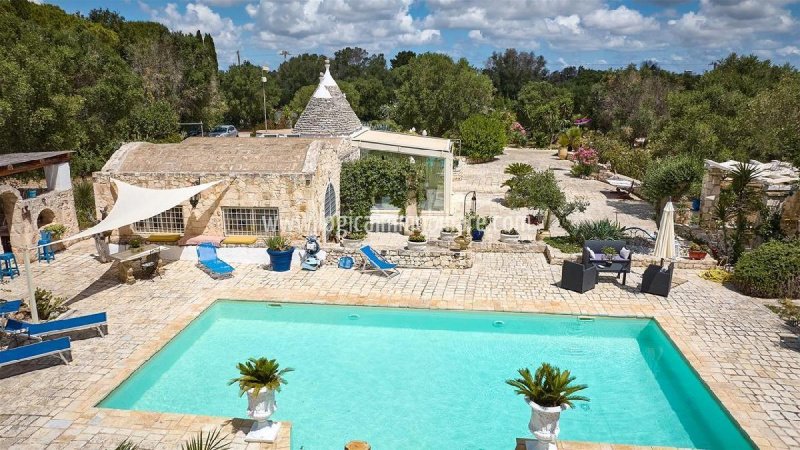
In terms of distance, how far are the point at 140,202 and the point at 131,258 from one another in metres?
1.85

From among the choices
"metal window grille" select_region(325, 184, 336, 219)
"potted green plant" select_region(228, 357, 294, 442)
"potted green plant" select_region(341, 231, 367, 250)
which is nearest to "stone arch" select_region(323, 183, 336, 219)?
"metal window grille" select_region(325, 184, 336, 219)

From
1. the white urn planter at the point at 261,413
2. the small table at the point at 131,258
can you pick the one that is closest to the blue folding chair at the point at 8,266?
the small table at the point at 131,258

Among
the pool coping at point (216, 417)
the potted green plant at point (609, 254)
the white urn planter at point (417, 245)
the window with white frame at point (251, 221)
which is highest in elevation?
the window with white frame at point (251, 221)

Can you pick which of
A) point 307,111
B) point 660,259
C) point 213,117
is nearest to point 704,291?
point 660,259

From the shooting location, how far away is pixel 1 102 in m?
24.7

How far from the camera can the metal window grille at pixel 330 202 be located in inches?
845

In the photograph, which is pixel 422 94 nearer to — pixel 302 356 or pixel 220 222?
pixel 220 222

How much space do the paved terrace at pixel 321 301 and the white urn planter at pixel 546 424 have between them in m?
1.31

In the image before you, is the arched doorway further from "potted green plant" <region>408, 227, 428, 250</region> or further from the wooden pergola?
"potted green plant" <region>408, 227, 428, 250</region>

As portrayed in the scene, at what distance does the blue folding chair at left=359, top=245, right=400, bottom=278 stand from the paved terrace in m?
0.34

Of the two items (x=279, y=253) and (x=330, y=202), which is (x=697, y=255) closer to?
(x=330, y=202)

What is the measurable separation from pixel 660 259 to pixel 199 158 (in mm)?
16716

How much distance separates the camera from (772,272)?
1585cm

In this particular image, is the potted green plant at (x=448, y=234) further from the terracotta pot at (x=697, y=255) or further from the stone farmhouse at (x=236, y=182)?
the terracotta pot at (x=697, y=255)
